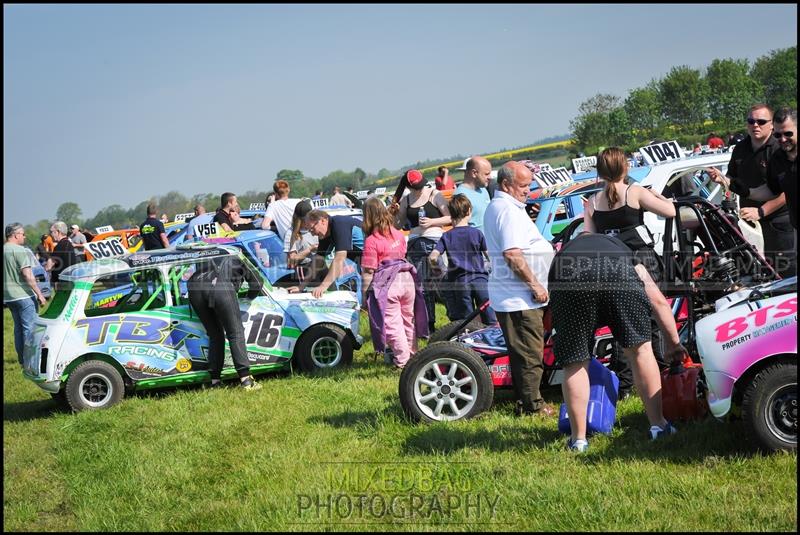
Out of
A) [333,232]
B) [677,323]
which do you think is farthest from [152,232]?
[677,323]

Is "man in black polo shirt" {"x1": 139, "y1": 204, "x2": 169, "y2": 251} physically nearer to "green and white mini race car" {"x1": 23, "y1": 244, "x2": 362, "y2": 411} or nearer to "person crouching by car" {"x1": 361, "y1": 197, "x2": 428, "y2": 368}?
"green and white mini race car" {"x1": 23, "y1": 244, "x2": 362, "y2": 411}

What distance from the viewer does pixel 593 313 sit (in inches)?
207

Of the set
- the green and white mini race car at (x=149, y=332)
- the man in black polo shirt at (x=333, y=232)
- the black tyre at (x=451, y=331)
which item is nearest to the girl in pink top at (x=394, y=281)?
the man in black polo shirt at (x=333, y=232)

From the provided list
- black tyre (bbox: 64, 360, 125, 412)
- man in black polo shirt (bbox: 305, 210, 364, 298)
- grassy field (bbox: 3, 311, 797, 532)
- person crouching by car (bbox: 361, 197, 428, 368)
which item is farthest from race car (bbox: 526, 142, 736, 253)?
black tyre (bbox: 64, 360, 125, 412)

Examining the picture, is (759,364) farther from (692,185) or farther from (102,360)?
(692,185)

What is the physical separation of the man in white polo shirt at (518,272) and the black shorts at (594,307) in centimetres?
78

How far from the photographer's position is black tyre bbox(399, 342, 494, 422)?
6.35 m

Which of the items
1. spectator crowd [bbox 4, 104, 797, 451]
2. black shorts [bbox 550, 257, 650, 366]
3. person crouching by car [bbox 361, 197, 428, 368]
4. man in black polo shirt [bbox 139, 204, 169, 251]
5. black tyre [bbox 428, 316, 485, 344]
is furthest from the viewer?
man in black polo shirt [bbox 139, 204, 169, 251]

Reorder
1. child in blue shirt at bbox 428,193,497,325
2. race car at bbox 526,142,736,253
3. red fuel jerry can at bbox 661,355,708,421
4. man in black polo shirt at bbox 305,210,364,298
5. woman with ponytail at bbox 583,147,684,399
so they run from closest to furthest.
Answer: red fuel jerry can at bbox 661,355,708,421 → woman with ponytail at bbox 583,147,684,399 → child in blue shirt at bbox 428,193,497,325 → man in black polo shirt at bbox 305,210,364,298 → race car at bbox 526,142,736,253

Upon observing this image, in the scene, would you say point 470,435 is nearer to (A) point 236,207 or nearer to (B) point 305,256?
(B) point 305,256

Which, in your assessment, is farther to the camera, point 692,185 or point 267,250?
point 267,250

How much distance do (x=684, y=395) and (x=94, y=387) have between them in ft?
19.9

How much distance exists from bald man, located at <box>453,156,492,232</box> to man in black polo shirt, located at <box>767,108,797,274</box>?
3.22 meters

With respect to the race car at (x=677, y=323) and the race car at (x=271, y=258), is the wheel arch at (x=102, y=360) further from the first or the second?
the race car at (x=677, y=323)
